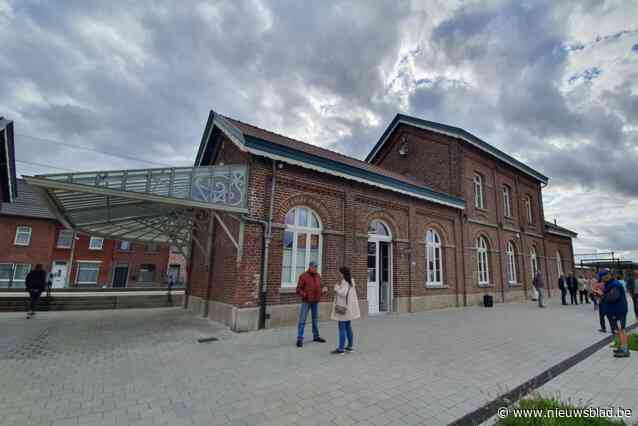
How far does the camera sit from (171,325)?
25.8ft

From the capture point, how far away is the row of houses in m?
22.0

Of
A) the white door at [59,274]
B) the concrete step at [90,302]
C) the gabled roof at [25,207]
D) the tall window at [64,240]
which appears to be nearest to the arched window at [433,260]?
the concrete step at [90,302]

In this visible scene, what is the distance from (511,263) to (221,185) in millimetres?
16051

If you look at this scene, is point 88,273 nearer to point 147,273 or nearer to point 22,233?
point 147,273

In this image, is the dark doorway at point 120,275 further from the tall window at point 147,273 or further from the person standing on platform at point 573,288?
A: the person standing on platform at point 573,288

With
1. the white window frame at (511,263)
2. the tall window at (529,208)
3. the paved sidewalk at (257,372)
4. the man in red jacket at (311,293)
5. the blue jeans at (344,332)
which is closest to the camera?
the paved sidewalk at (257,372)

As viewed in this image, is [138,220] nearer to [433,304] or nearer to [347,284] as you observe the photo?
[347,284]

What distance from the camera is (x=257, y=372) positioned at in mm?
4488

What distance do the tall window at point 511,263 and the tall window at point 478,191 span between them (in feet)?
10.2

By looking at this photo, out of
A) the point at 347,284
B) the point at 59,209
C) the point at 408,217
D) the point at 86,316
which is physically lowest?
the point at 86,316

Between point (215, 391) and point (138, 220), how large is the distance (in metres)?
7.06

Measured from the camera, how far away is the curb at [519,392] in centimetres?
326

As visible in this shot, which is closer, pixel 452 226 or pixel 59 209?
pixel 59 209

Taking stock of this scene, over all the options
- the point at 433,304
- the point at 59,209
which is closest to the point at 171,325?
the point at 59,209
